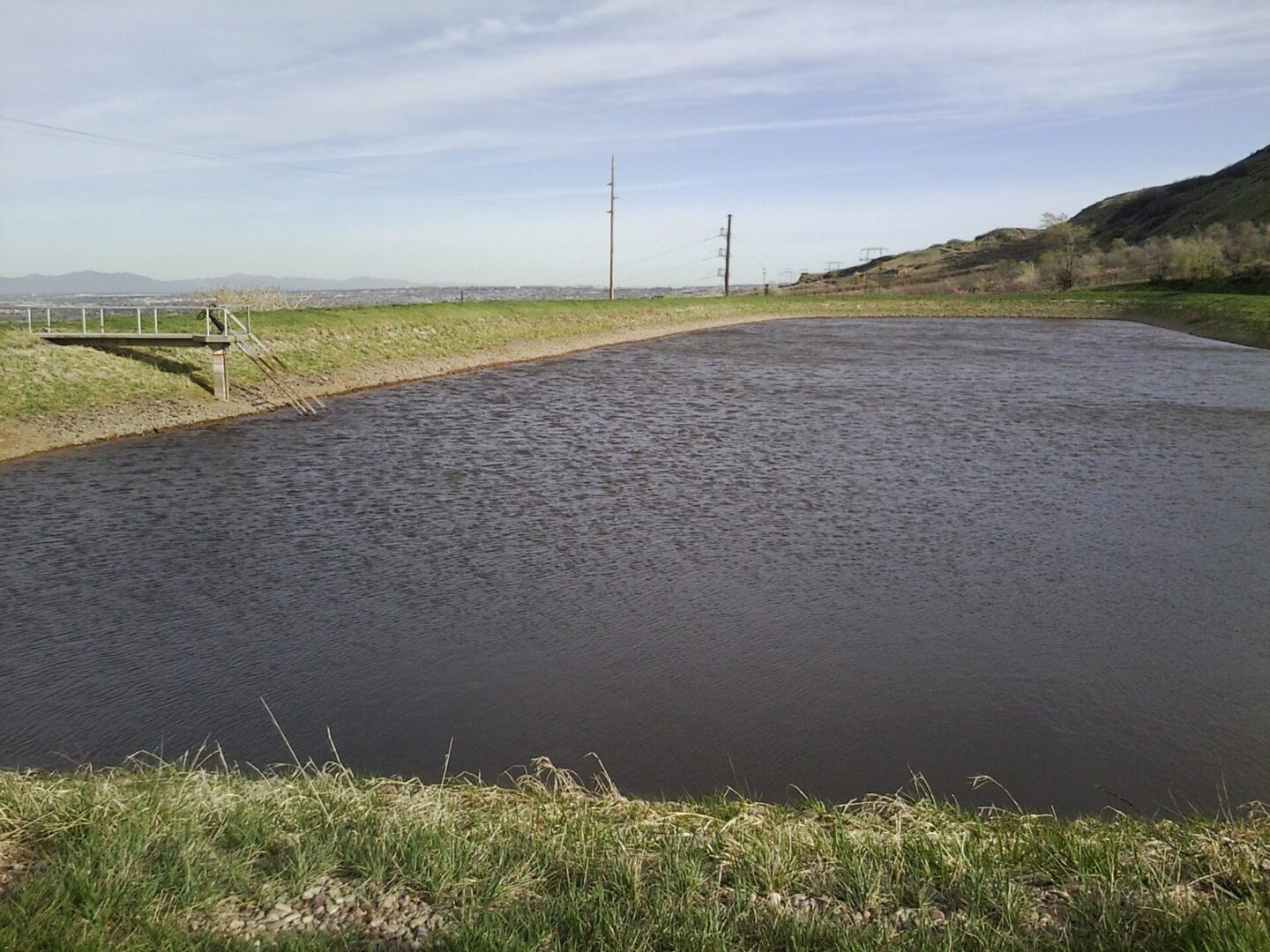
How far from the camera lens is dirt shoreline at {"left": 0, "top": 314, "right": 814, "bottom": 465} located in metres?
20.5

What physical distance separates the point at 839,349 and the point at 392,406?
2577 cm

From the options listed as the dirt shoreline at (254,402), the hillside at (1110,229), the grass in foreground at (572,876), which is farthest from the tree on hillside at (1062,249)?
the grass in foreground at (572,876)

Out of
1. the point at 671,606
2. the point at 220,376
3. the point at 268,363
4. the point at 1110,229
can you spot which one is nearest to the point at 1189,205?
the point at 1110,229

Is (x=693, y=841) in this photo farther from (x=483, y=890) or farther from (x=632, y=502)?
(x=632, y=502)

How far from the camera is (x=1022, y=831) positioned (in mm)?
5727

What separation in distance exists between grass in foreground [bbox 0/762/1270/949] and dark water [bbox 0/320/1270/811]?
5.27 feet

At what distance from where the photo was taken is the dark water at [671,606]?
309 inches

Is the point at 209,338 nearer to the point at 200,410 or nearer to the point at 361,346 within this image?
the point at 200,410

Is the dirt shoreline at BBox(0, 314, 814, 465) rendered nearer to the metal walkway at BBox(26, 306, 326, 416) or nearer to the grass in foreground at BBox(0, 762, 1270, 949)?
the metal walkway at BBox(26, 306, 326, 416)

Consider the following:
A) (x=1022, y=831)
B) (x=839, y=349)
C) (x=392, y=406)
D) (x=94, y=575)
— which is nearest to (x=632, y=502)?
(x=94, y=575)

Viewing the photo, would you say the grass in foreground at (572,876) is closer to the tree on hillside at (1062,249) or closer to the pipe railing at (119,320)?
the pipe railing at (119,320)

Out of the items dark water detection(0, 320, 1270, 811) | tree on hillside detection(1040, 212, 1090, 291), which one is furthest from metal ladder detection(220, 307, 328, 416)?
tree on hillside detection(1040, 212, 1090, 291)

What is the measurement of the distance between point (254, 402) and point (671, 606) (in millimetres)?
19247

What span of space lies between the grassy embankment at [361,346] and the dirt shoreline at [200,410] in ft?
0.13
